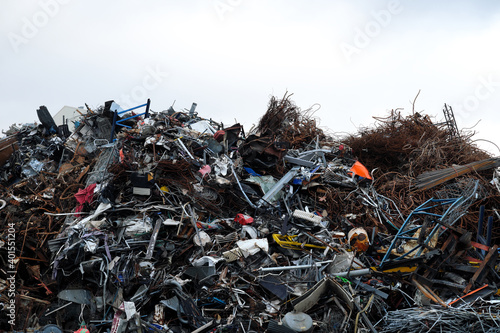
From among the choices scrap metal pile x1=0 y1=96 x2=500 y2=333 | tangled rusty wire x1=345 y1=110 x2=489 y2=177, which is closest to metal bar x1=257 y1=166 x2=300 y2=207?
scrap metal pile x1=0 y1=96 x2=500 y2=333

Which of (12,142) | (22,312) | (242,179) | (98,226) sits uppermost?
(12,142)

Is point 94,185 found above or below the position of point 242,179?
above

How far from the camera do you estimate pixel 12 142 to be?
392 inches

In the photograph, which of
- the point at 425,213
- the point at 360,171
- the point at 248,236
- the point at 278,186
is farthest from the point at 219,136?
the point at 425,213

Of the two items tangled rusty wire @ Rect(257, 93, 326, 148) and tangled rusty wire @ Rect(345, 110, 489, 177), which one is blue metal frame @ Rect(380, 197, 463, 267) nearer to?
tangled rusty wire @ Rect(345, 110, 489, 177)

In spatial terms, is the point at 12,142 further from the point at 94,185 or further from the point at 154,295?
the point at 154,295

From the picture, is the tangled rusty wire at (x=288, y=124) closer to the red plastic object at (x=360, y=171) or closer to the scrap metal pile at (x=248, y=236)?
the scrap metal pile at (x=248, y=236)

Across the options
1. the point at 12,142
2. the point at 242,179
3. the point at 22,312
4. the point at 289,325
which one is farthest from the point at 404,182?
the point at 12,142

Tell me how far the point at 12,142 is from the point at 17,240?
15.9ft

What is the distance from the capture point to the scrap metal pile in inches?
203

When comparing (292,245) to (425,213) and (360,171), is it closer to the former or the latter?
(425,213)

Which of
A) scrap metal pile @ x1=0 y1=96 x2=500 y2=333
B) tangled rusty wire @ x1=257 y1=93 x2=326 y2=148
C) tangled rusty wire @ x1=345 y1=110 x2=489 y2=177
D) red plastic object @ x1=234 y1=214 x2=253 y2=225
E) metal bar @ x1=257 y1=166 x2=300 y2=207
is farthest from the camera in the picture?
tangled rusty wire @ x1=257 y1=93 x2=326 y2=148

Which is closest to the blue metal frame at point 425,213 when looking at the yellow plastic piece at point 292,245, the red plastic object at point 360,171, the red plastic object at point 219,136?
the yellow plastic piece at point 292,245

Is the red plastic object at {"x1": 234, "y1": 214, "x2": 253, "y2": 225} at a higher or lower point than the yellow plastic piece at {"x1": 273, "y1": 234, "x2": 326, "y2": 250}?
higher
